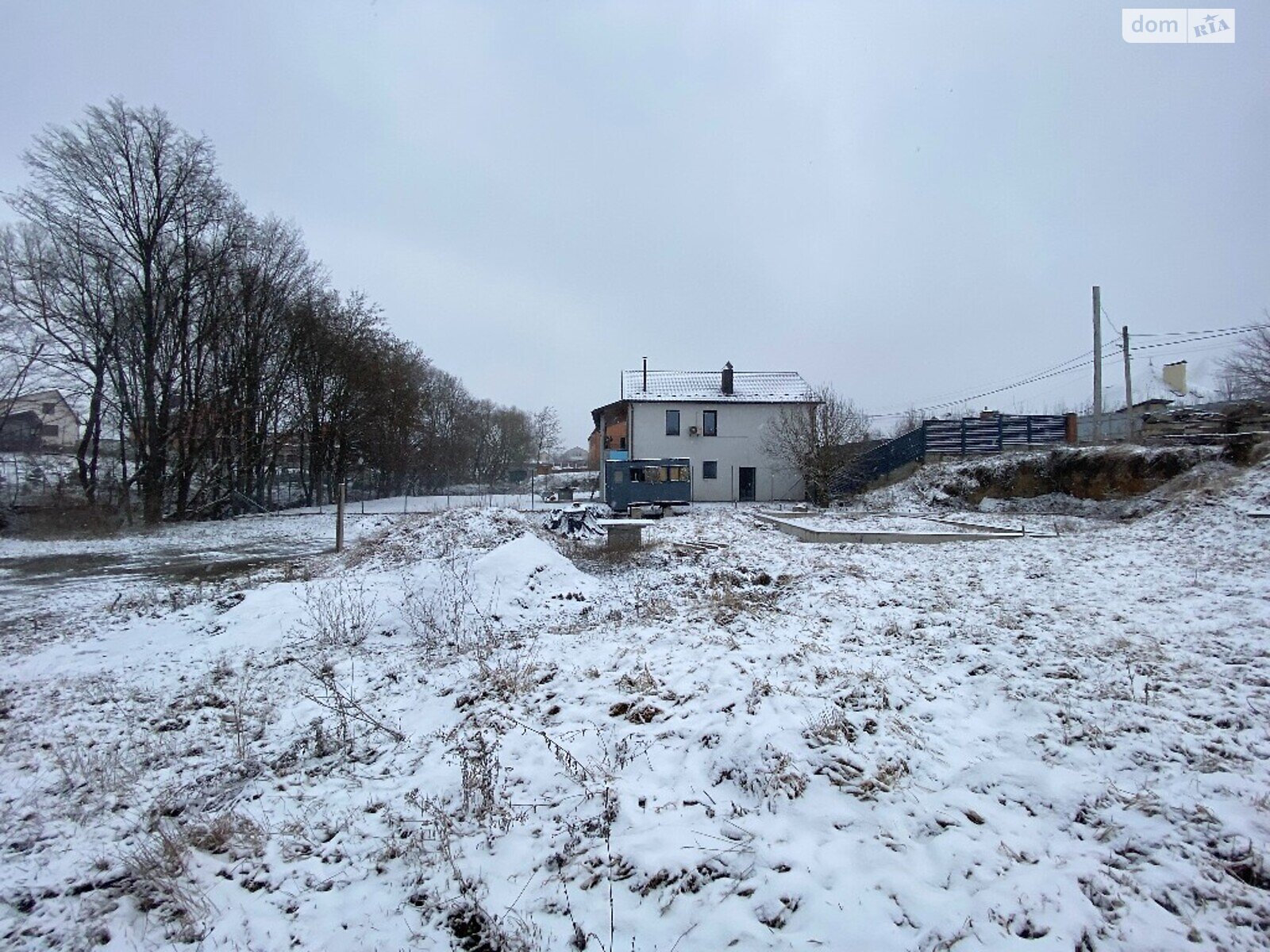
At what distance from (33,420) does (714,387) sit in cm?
3469

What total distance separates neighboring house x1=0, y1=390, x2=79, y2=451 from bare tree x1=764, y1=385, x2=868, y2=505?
30951mm

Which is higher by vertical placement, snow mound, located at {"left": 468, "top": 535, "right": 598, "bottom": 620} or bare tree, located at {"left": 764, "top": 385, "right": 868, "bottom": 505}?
bare tree, located at {"left": 764, "top": 385, "right": 868, "bottom": 505}

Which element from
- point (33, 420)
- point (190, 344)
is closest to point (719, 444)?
point (190, 344)

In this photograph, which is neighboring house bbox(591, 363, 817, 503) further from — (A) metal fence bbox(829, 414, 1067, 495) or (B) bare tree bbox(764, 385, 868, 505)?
(A) metal fence bbox(829, 414, 1067, 495)

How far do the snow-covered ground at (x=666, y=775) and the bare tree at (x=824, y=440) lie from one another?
773 inches

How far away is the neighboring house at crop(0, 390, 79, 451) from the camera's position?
994 inches

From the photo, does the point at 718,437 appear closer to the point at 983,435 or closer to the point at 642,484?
the point at 642,484

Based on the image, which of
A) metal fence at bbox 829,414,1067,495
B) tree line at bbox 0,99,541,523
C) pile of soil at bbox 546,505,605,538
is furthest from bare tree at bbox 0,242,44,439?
metal fence at bbox 829,414,1067,495

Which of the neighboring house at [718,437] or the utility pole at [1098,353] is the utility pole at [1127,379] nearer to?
the utility pole at [1098,353]

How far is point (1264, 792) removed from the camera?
3178 millimetres

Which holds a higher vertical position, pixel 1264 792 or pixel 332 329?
pixel 332 329

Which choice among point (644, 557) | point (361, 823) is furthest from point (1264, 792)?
point (644, 557)

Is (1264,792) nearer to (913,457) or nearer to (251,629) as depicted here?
(251,629)

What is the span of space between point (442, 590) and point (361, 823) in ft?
17.2
